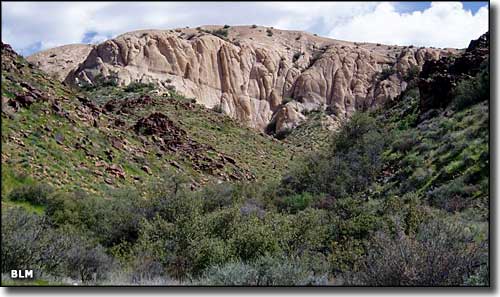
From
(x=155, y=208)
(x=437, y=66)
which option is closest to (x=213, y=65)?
(x=437, y=66)

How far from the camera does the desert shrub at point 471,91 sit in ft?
64.4

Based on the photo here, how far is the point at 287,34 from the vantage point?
7494cm

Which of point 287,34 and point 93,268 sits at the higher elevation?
point 93,268

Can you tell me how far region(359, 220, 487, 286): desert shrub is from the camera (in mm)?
7473

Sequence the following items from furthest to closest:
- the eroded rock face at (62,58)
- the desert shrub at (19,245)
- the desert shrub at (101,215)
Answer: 1. the eroded rock face at (62,58)
2. the desert shrub at (101,215)
3. the desert shrub at (19,245)

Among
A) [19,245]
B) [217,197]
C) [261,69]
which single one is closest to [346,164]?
[217,197]

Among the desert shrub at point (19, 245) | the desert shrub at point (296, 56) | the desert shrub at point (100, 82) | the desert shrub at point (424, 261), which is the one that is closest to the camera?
the desert shrub at point (424, 261)

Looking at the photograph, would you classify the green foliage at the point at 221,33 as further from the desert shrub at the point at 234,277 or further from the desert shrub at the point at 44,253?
the desert shrub at the point at 234,277

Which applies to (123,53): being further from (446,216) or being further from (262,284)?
(262,284)

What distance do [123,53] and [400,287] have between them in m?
53.1

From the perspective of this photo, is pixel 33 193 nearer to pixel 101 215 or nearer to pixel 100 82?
pixel 101 215

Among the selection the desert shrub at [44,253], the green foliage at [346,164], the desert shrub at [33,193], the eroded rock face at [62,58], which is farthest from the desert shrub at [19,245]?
the eroded rock face at [62,58]

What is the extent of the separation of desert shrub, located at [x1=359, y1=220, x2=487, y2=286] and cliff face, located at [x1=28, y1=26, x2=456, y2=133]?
153ft

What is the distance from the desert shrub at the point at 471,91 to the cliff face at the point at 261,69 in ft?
110
